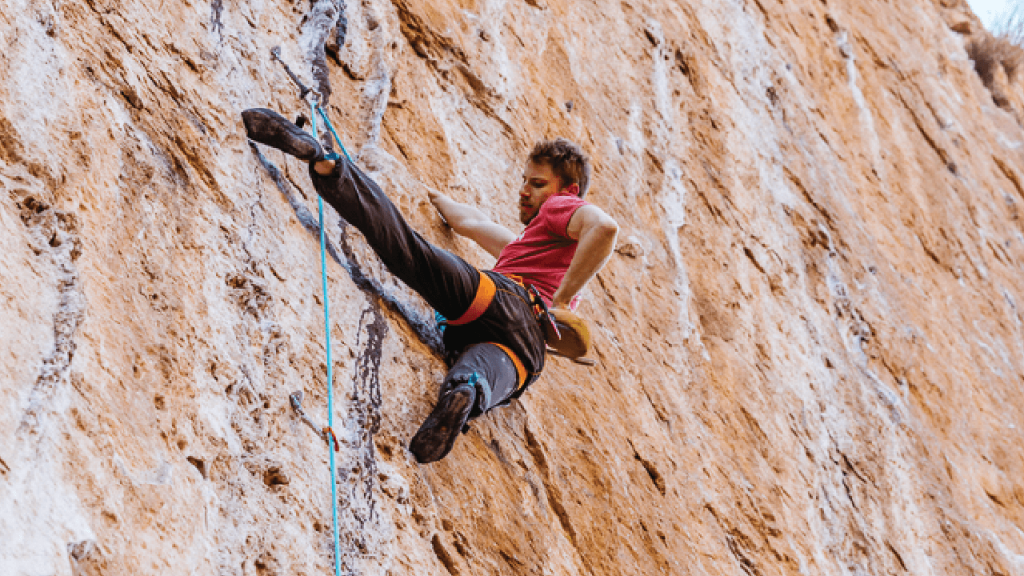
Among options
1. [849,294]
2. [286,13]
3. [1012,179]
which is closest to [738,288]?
[849,294]

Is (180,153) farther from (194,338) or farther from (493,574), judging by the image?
(493,574)

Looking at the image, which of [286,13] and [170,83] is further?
[286,13]

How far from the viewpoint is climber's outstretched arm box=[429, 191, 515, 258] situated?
4.26 meters

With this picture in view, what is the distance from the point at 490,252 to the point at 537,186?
13.0 inches

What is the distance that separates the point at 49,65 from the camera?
2.94 m

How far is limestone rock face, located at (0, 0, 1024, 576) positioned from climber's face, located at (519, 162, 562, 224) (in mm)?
381

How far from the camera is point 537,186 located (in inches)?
165

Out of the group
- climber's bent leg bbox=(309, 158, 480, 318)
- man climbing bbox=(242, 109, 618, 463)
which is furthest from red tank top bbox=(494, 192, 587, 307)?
climber's bent leg bbox=(309, 158, 480, 318)

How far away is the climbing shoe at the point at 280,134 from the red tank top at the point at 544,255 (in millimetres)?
971

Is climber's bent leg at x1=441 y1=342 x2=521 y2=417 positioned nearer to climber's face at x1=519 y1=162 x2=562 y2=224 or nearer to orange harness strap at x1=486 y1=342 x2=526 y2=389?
orange harness strap at x1=486 y1=342 x2=526 y2=389

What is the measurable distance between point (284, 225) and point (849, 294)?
4475 mm

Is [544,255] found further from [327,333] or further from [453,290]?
[327,333]

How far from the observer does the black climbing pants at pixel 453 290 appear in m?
3.36

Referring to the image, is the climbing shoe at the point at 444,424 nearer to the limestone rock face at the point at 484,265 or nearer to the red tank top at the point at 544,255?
the limestone rock face at the point at 484,265
